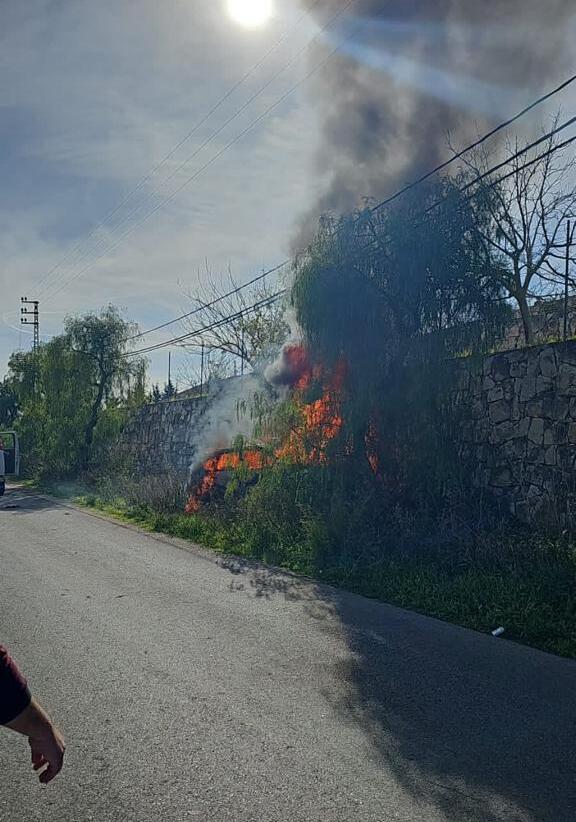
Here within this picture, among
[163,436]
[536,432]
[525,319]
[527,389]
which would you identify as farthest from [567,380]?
[163,436]

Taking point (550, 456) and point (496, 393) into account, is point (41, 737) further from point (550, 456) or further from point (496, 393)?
point (496, 393)

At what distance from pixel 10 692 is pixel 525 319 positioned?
1036 centimetres

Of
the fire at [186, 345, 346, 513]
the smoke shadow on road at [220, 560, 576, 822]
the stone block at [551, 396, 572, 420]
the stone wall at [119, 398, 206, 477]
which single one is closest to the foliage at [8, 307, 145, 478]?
the stone wall at [119, 398, 206, 477]

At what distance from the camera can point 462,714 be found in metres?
4.32

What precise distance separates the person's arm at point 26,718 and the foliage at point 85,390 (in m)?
24.4

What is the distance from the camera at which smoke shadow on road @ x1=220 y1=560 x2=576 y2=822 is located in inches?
133

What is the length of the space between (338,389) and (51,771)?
819 cm

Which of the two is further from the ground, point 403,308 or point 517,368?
point 403,308

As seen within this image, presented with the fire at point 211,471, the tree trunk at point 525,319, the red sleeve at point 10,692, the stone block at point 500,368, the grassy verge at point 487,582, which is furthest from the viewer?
the fire at point 211,471

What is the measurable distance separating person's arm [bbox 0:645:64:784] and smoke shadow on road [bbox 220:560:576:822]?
2015mm

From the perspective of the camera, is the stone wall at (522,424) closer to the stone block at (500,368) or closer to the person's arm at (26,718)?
the stone block at (500,368)

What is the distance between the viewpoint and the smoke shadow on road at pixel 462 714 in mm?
3375

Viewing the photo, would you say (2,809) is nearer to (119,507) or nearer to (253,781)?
(253,781)

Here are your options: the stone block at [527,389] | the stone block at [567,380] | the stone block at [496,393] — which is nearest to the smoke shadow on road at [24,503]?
the stone block at [496,393]
